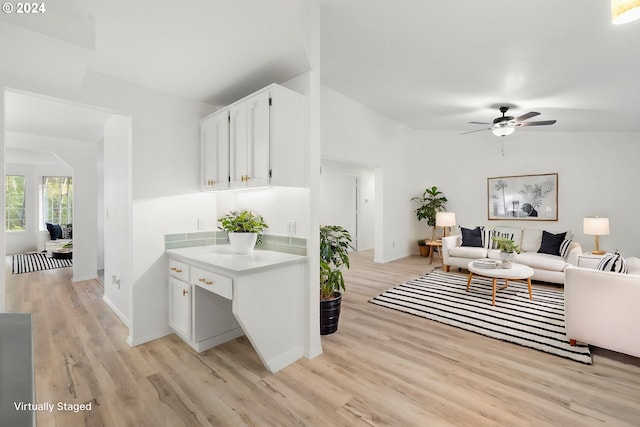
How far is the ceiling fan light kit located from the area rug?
308 inches

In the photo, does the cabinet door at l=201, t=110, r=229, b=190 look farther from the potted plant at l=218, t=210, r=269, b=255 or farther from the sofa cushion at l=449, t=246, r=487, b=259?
the sofa cushion at l=449, t=246, r=487, b=259

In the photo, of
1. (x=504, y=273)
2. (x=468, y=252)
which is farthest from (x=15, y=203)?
(x=504, y=273)

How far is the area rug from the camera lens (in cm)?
556

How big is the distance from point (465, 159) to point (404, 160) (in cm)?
135

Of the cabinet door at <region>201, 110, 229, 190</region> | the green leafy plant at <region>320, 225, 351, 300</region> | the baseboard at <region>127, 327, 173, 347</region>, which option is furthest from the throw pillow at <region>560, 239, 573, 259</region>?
the baseboard at <region>127, 327, 173, 347</region>

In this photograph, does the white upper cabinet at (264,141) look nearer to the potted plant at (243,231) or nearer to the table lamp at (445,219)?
the potted plant at (243,231)

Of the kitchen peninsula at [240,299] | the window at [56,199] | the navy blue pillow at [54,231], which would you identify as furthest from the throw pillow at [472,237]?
the window at [56,199]

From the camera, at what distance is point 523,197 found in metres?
5.93

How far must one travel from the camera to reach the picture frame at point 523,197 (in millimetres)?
5645

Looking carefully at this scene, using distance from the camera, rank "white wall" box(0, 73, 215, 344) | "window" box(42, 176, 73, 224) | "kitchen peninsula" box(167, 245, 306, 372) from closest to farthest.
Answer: "kitchen peninsula" box(167, 245, 306, 372) → "white wall" box(0, 73, 215, 344) → "window" box(42, 176, 73, 224)

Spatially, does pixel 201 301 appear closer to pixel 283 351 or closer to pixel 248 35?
pixel 283 351

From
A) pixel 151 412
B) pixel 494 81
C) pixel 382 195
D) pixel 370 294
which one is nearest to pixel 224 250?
pixel 151 412

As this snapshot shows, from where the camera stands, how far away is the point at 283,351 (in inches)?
89.7

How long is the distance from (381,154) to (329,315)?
3.91m
